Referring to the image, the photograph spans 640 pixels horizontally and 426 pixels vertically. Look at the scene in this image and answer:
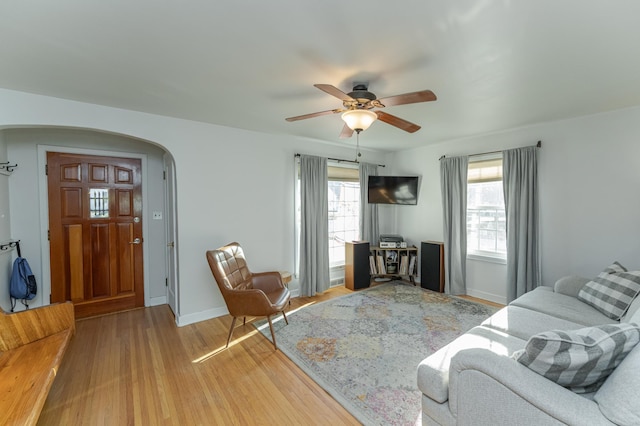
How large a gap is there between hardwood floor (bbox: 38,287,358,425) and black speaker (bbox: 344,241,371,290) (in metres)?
1.97

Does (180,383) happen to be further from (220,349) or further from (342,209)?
(342,209)

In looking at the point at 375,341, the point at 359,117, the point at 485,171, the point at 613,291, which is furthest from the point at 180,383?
the point at 485,171

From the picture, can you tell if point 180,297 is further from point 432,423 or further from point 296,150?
point 432,423

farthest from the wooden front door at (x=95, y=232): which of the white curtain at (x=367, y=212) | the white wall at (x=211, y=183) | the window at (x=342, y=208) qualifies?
the white curtain at (x=367, y=212)

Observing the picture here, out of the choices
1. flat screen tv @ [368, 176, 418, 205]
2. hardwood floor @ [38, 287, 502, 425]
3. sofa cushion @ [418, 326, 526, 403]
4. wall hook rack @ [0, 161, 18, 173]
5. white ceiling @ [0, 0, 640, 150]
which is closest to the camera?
white ceiling @ [0, 0, 640, 150]

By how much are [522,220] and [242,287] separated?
11.5ft

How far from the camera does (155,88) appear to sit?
2.34 metres

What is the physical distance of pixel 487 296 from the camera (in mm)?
4012

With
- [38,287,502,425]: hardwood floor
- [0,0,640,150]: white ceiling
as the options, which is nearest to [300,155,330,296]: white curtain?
[38,287,502,425]: hardwood floor

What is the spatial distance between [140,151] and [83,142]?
22.9 inches

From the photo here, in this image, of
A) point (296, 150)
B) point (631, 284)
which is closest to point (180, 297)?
point (296, 150)

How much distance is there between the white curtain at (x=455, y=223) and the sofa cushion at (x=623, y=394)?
10.2 feet

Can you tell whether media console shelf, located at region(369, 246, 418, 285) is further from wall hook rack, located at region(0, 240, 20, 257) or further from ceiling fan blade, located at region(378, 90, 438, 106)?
wall hook rack, located at region(0, 240, 20, 257)

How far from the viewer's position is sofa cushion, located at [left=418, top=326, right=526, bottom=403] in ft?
4.99
